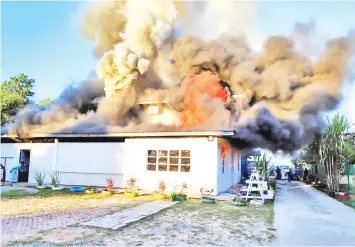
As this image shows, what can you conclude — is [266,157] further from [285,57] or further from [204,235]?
[285,57]

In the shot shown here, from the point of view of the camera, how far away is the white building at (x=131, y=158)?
1228 centimetres

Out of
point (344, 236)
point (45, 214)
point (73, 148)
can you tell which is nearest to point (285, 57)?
point (73, 148)

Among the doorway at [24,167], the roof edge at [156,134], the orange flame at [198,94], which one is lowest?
the doorway at [24,167]

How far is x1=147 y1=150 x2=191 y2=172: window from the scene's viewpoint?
12.6 meters

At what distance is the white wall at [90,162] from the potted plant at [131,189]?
1055 millimetres

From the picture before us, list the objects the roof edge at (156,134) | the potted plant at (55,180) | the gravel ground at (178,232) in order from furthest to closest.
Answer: the potted plant at (55,180) → the roof edge at (156,134) → the gravel ground at (178,232)

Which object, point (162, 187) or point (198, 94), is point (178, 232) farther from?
point (198, 94)

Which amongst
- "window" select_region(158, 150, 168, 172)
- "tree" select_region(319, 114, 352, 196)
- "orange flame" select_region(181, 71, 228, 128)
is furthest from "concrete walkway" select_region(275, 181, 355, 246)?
"orange flame" select_region(181, 71, 228, 128)

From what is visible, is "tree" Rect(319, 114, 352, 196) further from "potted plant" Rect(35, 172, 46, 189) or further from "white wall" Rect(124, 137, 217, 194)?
"potted plant" Rect(35, 172, 46, 189)

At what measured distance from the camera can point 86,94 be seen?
23.4 meters

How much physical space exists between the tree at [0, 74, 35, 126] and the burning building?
4.47 m

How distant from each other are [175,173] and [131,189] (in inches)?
77.5

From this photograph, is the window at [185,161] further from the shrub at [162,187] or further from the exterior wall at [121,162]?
the shrub at [162,187]

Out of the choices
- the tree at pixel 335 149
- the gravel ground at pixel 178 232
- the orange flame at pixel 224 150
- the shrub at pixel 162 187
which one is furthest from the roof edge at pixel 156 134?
the tree at pixel 335 149
